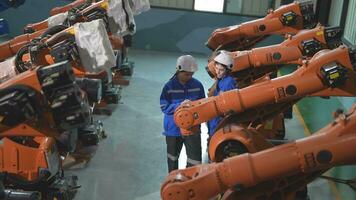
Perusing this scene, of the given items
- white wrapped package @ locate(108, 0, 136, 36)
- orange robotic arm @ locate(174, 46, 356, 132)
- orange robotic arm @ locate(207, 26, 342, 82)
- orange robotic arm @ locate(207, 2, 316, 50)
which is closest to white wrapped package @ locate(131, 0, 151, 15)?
white wrapped package @ locate(108, 0, 136, 36)

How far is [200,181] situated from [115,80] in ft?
26.5

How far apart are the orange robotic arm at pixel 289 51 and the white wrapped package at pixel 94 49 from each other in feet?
6.51

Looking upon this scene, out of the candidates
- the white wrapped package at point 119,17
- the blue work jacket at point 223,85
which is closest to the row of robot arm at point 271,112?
the blue work jacket at point 223,85

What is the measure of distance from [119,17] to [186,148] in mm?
3177

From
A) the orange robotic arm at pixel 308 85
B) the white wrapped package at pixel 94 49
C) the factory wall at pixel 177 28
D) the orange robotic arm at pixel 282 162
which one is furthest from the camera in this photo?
the factory wall at pixel 177 28

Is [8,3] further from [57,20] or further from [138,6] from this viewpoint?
[138,6]

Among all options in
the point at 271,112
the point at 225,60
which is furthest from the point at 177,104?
the point at 271,112

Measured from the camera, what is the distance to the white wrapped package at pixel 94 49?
241 inches

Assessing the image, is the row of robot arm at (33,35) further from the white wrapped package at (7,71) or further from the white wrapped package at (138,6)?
the white wrapped package at (7,71)

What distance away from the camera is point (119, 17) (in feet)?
28.9

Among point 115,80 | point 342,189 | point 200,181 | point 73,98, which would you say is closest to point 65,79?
point 73,98

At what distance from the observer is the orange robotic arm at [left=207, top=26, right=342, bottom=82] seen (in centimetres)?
718

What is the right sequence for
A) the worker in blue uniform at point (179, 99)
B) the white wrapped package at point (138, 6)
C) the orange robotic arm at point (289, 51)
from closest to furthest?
the worker in blue uniform at point (179, 99)
the orange robotic arm at point (289, 51)
the white wrapped package at point (138, 6)

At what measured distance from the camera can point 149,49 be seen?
1497cm
